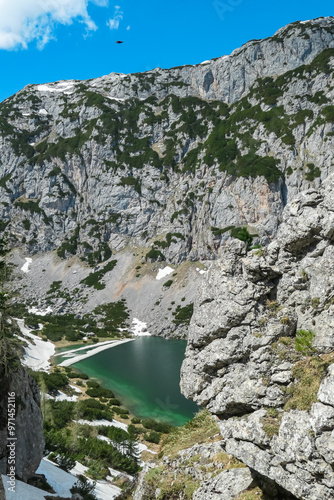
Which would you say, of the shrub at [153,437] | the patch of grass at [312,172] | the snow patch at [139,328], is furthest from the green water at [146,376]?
the patch of grass at [312,172]

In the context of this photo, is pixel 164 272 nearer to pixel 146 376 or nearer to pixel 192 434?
pixel 146 376

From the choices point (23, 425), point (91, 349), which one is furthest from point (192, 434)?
point (91, 349)

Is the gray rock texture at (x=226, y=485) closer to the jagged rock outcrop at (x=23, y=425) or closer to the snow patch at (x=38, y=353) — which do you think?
the jagged rock outcrop at (x=23, y=425)

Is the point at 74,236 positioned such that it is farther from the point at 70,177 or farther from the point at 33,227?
the point at 70,177

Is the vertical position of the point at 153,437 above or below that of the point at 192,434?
below

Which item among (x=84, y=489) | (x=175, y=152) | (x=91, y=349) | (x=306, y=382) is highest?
(x=175, y=152)

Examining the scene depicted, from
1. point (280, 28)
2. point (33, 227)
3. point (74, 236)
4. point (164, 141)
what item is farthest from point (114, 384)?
point (280, 28)

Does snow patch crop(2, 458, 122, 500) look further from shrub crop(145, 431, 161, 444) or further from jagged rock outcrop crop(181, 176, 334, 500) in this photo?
shrub crop(145, 431, 161, 444)
